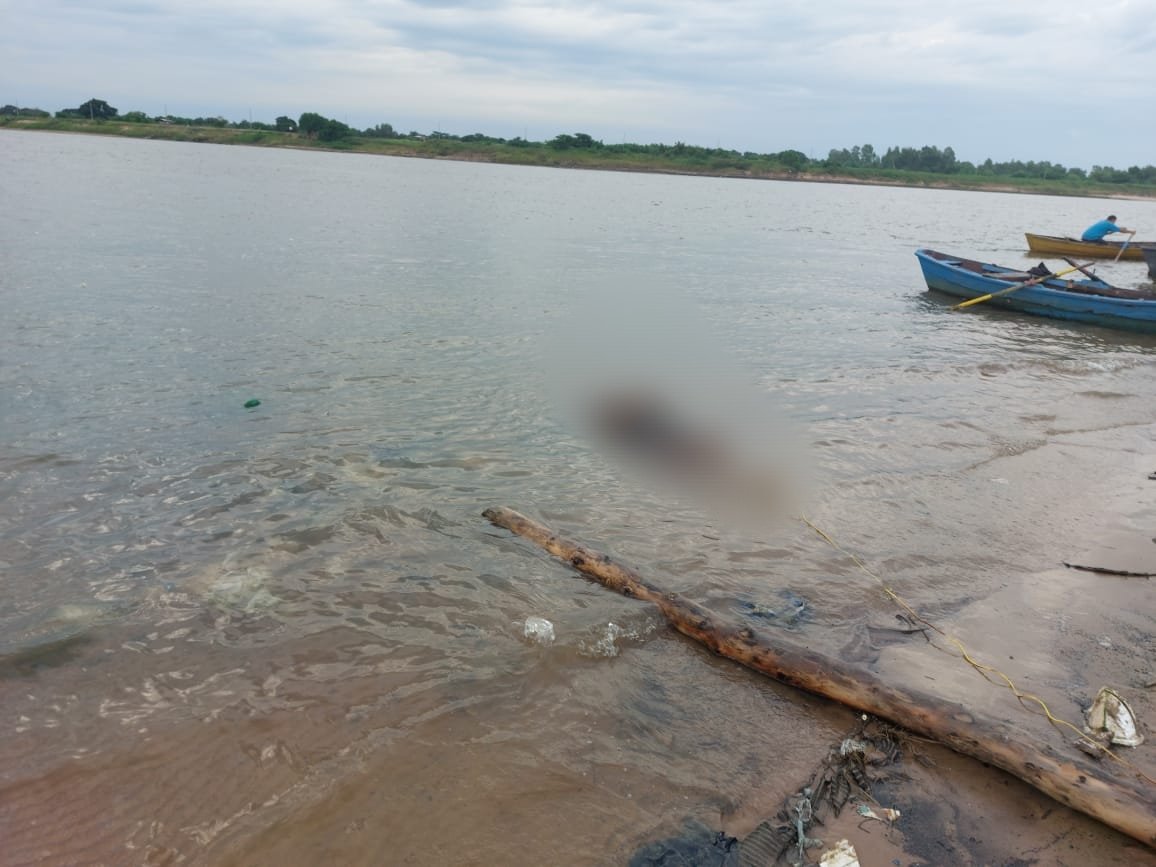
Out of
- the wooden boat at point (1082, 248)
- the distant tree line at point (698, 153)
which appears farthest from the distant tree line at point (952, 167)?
the wooden boat at point (1082, 248)

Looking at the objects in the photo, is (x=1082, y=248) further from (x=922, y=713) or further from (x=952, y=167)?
(x=952, y=167)

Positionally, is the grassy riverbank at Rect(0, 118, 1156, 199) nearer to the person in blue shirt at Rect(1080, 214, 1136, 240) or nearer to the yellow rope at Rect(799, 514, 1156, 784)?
the person in blue shirt at Rect(1080, 214, 1136, 240)

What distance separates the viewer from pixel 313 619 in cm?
604

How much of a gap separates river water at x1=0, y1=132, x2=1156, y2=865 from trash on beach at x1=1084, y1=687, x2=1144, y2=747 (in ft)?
1.07

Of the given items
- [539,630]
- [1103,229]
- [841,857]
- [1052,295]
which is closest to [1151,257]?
[1103,229]

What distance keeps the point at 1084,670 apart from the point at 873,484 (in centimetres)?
389

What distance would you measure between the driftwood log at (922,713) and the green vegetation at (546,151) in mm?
113941

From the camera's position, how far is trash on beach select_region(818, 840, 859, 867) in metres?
3.87

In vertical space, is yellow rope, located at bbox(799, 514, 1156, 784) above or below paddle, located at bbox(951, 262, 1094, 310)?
below

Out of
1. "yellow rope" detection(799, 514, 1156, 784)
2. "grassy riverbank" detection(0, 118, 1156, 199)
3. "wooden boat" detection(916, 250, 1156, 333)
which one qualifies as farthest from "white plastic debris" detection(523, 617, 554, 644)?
"grassy riverbank" detection(0, 118, 1156, 199)

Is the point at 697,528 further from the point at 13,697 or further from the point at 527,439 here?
the point at 13,697

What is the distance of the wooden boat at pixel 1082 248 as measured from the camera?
33.3 meters

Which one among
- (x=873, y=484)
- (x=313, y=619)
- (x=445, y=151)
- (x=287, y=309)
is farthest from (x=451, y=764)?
(x=445, y=151)

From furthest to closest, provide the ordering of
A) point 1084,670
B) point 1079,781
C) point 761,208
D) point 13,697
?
point 761,208 < point 1084,670 < point 13,697 < point 1079,781
